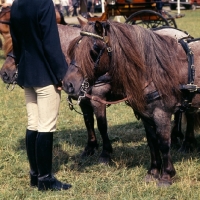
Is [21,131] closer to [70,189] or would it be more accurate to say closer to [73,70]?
[70,189]

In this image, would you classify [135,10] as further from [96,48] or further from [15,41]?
[96,48]

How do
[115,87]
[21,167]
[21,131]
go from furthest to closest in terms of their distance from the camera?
[21,131], [21,167], [115,87]

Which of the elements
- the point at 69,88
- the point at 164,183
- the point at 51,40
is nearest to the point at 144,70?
the point at 69,88

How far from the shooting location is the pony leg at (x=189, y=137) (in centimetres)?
582

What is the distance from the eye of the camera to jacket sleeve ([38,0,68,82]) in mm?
4168

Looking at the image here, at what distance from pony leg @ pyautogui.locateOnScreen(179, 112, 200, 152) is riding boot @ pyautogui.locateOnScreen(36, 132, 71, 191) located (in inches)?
69.5

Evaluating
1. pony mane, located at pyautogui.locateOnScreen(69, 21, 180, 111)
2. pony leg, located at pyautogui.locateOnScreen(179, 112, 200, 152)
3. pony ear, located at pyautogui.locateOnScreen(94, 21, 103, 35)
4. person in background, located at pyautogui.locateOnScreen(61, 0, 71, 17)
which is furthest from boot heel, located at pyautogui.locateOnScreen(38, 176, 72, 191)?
person in background, located at pyautogui.locateOnScreen(61, 0, 71, 17)

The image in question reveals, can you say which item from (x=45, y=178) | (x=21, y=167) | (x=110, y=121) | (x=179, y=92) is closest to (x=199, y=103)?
(x=179, y=92)

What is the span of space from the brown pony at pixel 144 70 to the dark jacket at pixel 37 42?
173 millimetres

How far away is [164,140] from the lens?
456 cm

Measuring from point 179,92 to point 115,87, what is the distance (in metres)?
0.61

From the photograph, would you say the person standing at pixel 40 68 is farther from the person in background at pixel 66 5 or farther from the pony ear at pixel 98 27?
the person in background at pixel 66 5

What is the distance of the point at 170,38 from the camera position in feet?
15.0

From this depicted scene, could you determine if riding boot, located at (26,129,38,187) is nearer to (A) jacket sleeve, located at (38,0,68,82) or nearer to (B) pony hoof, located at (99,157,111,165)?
(A) jacket sleeve, located at (38,0,68,82)
